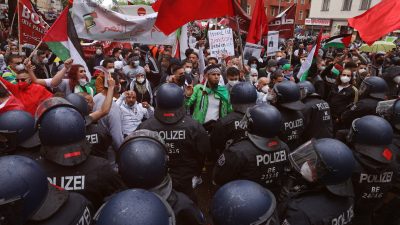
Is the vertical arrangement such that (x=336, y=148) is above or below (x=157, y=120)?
above

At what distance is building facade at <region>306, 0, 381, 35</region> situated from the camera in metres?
42.0

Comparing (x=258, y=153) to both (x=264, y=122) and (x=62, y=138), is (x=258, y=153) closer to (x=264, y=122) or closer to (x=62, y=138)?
(x=264, y=122)

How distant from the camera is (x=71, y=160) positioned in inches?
101

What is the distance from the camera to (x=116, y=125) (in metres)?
4.60

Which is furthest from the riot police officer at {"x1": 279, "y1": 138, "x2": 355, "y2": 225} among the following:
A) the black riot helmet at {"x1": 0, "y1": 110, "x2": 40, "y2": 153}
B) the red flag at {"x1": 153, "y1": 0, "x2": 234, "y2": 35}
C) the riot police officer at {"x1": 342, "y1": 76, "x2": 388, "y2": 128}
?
the red flag at {"x1": 153, "y1": 0, "x2": 234, "y2": 35}

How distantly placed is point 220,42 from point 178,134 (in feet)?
15.9

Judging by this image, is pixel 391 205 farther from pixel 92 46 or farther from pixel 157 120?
pixel 92 46

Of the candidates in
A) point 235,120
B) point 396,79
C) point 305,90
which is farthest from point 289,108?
point 396,79

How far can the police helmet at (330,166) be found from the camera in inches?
97.0

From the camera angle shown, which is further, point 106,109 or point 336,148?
point 106,109

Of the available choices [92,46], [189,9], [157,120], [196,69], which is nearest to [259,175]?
[157,120]

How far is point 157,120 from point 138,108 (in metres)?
1.49

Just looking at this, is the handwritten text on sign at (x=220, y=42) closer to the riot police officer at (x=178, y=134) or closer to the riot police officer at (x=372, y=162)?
the riot police officer at (x=178, y=134)

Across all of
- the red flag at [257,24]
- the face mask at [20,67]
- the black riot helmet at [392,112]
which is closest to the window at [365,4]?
the red flag at [257,24]
